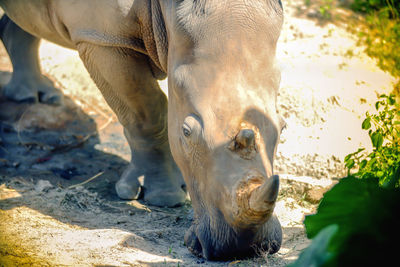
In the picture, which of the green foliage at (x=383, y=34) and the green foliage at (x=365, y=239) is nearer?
the green foliage at (x=365, y=239)

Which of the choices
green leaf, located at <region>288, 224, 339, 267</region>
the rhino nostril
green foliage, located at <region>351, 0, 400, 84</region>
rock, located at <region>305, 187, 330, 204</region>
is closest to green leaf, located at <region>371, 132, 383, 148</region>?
rock, located at <region>305, 187, 330, 204</region>

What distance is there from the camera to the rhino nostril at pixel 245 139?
2.35 m

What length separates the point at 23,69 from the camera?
542cm

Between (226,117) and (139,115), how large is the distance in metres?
1.50

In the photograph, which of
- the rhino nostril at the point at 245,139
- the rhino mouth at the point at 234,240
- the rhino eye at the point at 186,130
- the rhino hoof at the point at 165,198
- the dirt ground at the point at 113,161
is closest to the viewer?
the rhino nostril at the point at 245,139

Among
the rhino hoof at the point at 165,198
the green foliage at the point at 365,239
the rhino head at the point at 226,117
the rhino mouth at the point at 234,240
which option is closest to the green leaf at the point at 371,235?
the green foliage at the point at 365,239

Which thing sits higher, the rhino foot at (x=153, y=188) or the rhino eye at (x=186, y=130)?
the rhino eye at (x=186, y=130)

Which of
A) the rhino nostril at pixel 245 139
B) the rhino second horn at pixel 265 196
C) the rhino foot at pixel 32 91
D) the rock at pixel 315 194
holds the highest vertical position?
the rhino nostril at pixel 245 139

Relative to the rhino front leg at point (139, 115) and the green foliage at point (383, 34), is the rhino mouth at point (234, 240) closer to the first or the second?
the rhino front leg at point (139, 115)

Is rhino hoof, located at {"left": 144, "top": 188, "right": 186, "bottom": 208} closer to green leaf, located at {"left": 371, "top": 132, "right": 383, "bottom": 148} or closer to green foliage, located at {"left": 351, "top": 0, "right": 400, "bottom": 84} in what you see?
green leaf, located at {"left": 371, "top": 132, "right": 383, "bottom": 148}

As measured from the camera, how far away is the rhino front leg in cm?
354

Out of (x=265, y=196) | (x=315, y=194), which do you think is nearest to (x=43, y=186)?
(x=315, y=194)

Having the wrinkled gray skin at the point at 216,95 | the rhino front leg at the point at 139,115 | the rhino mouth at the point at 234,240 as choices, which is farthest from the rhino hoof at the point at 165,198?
the rhino mouth at the point at 234,240

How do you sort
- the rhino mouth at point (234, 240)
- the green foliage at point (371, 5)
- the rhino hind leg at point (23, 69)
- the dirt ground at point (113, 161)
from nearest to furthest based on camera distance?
1. the rhino mouth at point (234, 240)
2. the dirt ground at point (113, 161)
3. the rhino hind leg at point (23, 69)
4. the green foliage at point (371, 5)
